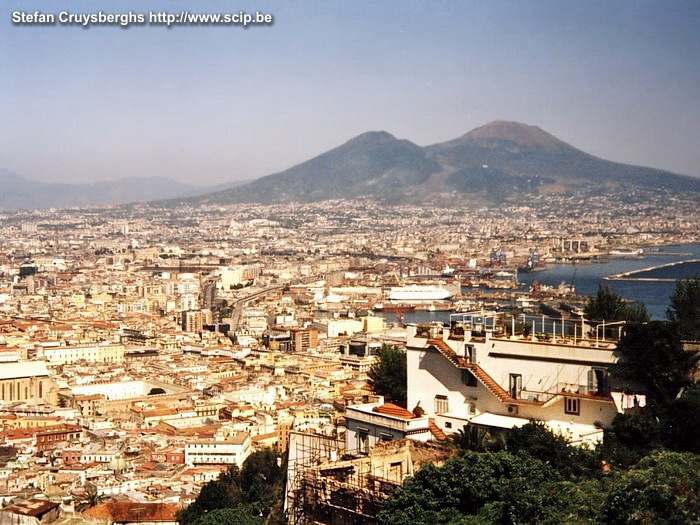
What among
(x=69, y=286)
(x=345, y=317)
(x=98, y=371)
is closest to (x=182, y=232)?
(x=69, y=286)

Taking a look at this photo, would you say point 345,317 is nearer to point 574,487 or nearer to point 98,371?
point 98,371

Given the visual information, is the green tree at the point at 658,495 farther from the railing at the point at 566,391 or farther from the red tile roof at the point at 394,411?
the red tile roof at the point at 394,411

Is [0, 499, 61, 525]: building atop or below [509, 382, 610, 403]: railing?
below

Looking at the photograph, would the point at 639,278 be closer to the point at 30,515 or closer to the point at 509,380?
the point at 30,515

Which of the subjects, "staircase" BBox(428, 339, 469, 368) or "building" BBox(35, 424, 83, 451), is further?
"building" BBox(35, 424, 83, 451)

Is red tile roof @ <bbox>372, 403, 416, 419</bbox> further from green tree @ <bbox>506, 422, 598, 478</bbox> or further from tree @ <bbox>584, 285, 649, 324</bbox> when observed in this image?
tree @ <bbox>584, 285, 649, 324</bbox>

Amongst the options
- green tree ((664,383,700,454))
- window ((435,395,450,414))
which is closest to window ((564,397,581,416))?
green tree ((664,383,700,454))

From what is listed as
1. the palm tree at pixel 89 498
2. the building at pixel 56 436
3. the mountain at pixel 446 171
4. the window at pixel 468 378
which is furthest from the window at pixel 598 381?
the mountain at pixel 446 171
